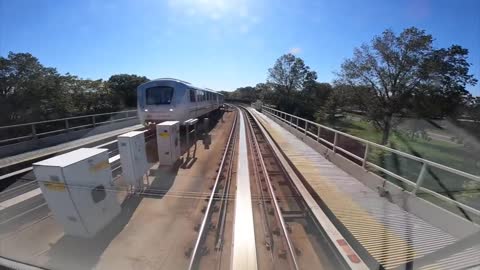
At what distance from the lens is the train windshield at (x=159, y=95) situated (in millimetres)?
12398

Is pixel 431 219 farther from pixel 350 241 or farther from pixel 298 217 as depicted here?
pixel 298 217

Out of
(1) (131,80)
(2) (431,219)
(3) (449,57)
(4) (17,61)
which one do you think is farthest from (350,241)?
(1) (131,80)

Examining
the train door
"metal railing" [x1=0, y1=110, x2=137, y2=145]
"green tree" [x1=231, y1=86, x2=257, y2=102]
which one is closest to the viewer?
"metal railing" [x1=0, y1=110, x2=137, y2=145]

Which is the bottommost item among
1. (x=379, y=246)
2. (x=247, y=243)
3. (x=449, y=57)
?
(x=247, y=243)

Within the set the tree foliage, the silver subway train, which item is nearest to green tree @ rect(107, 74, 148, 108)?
the tree foliage

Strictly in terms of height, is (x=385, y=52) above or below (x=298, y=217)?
above

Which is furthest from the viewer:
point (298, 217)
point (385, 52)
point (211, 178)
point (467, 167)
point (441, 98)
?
point (385, 52)

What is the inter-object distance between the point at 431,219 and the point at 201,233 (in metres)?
4.13

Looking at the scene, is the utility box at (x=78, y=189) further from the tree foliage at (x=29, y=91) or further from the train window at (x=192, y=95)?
the tree foliage at (x=29, y=91)

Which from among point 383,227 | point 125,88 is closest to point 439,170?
point 383,227

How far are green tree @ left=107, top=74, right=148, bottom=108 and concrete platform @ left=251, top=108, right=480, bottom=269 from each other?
1921 inches

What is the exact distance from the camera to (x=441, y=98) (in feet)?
54.4

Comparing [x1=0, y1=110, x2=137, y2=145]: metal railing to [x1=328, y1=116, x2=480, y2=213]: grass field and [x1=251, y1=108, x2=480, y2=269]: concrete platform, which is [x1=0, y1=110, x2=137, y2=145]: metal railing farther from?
[x1=328, y1=116, x2=480, y2=213]: grass field

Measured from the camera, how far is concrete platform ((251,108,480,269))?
10.3ft
